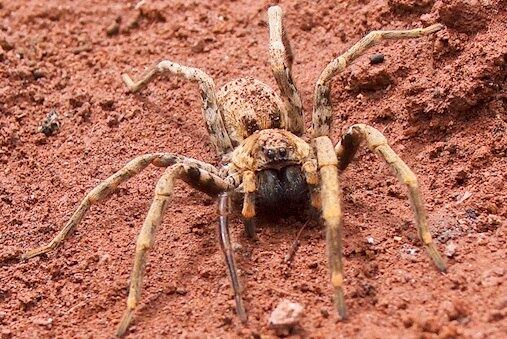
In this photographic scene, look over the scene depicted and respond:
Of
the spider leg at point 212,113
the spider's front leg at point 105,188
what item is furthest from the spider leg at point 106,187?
the spider leg at point 212,113

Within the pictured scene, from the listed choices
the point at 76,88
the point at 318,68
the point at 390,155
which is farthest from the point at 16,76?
the point at 390,155

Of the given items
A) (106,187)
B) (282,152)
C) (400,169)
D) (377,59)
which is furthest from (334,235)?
(377,59)

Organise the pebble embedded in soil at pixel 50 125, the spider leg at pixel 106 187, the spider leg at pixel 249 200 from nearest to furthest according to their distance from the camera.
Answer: the spider leg at pixel 249 200 → the spider leg at pixel 106 187 → the pebble embedded in soil at pixel 50 125

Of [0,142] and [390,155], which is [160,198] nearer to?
[390,155]

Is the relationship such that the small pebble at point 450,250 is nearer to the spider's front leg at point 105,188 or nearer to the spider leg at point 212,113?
the spider's front leg at point 105,188

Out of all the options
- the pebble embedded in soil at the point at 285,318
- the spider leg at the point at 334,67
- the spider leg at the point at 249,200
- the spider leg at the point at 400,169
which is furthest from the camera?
the spider leg at the point at 334,67

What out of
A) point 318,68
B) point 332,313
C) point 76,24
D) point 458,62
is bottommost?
point 332,313

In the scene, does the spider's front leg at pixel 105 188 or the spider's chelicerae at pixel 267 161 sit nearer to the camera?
the spider's chelicerae at pixel 267 161
